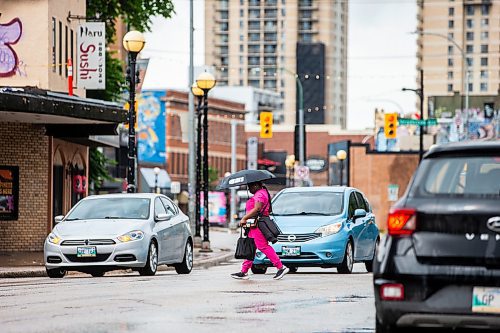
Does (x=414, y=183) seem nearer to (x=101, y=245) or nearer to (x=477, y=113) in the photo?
(x=101, y=245)

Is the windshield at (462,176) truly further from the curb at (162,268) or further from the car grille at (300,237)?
the curb at (162,268)

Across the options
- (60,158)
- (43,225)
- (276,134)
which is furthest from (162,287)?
(276,134)

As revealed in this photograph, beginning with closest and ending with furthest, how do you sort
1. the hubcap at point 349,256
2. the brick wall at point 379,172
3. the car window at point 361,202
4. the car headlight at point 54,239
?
the car headlight at point 54,239, the hubcap at point 349,256, the car window at point 361,202, the brick wall at point 379,172

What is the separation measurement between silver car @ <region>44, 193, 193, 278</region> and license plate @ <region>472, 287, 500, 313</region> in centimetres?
1364

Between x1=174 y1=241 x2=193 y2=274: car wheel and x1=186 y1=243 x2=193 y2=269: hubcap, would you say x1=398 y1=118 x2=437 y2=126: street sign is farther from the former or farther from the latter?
x1=174 y1=241 x2=193 y2=274: car wheel

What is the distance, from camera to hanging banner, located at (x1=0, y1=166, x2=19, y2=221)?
124 ft

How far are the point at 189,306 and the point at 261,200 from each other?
6404 mm

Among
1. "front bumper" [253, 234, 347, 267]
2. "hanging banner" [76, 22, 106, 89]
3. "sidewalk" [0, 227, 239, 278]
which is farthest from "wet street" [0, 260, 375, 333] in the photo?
"hanging banner" [76, 22, 106, 89]

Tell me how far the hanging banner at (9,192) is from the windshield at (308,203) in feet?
46.0

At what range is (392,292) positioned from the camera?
10555 mm

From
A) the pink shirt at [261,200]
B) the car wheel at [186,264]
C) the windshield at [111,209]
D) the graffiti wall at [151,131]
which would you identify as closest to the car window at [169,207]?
the car wheel at [186,264]

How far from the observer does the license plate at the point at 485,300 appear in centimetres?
1034

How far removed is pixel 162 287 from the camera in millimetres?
18891

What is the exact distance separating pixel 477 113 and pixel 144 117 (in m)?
30.1
